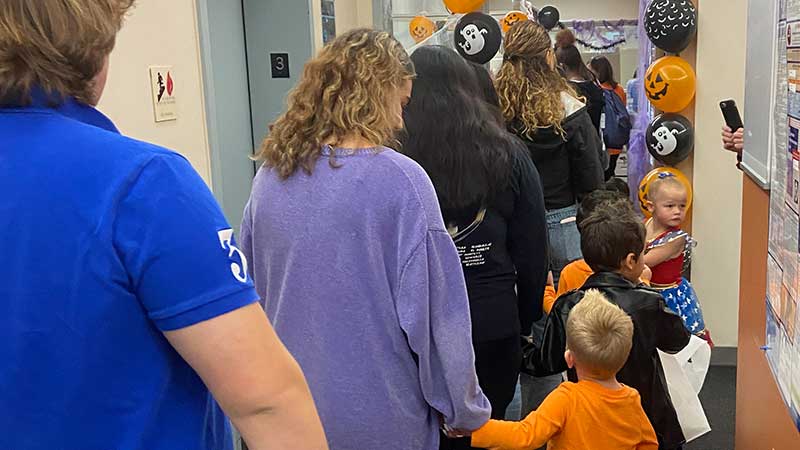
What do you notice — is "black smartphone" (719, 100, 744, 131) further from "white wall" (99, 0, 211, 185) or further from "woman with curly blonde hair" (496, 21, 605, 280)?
"white wall" (99, 0, 211, 185)

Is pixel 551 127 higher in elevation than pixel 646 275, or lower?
higher

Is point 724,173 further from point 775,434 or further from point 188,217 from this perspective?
point 188,217

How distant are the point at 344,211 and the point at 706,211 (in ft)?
9.49

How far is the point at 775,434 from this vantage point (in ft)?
6.64

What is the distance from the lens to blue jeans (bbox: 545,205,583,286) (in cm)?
338

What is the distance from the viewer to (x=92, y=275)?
33.0 inches

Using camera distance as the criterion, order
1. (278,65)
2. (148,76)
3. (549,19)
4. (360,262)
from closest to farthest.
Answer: (360,262) < (148,76) < (278,65) < (549,19)

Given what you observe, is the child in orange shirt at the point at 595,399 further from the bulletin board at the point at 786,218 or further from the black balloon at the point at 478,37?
the black balloon at the point at 478,37

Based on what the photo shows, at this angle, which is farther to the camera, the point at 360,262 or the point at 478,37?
the point at 478,37

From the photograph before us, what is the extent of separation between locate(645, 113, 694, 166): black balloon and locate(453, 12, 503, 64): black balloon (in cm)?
87

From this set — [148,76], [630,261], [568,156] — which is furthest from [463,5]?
[148,76]

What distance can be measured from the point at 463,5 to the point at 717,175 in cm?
A: 156

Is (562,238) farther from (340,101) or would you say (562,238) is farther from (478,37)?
(340,101)

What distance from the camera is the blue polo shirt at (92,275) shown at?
0.84 m
